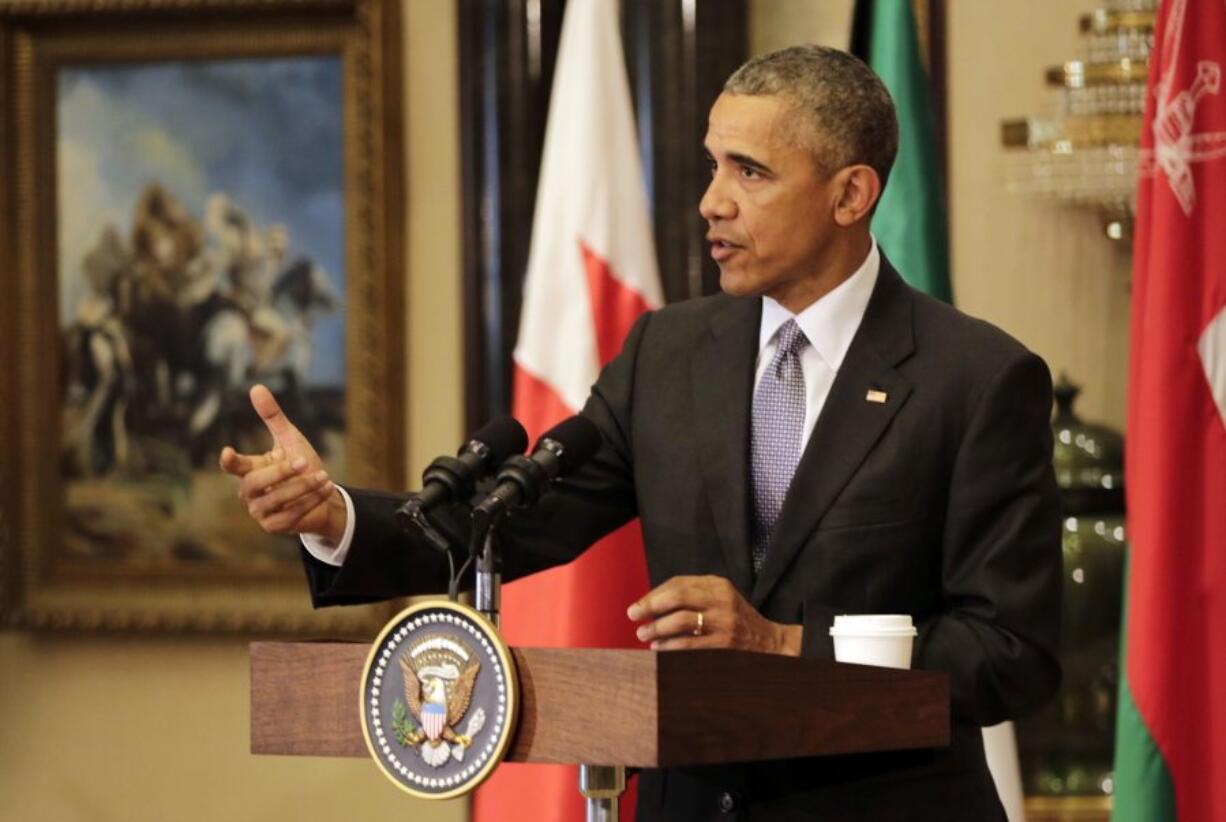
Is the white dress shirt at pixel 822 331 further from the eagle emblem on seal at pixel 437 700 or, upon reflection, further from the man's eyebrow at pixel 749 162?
the eagle emblem on seal at pixel 437 700

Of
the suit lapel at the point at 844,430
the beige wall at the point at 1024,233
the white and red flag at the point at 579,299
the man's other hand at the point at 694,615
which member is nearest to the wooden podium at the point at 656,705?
the man's other hand at the point at 694,615

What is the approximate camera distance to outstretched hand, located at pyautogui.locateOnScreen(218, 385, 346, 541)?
7.37 feet

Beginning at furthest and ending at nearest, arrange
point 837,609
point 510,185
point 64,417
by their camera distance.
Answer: point 64,417
point 510,185
point 837,609

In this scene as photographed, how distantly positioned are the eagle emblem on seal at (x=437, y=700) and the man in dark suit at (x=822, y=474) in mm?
472

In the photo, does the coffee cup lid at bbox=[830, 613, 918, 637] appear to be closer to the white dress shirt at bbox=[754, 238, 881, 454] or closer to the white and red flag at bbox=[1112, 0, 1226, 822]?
the white dress shirt at bbox=[754, 238, 881, 454]

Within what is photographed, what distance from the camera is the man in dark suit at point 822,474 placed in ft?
7.89

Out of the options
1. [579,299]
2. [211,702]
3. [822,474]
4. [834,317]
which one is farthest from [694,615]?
Answer: [211,702]

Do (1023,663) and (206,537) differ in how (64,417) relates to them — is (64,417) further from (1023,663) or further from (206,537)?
(1023,663)

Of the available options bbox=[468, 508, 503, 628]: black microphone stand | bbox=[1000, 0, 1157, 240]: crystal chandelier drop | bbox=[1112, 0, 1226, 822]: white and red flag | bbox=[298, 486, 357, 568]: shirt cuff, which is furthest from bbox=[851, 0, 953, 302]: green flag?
bbox=[468, 508, 503, 628]: black microphone stand

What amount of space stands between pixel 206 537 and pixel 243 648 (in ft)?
1.04

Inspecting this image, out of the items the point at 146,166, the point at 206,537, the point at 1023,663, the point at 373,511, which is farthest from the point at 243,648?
the point at 1023,663

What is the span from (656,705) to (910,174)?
264cm

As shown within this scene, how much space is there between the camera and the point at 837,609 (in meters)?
2.42

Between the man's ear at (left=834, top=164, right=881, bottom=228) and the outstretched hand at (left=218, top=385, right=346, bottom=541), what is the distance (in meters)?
0.83
